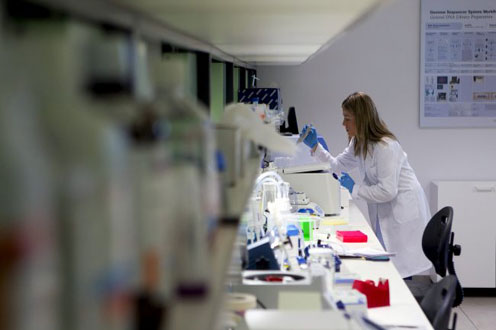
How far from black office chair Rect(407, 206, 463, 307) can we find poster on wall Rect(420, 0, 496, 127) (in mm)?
2368

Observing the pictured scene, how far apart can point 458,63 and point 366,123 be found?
68.6 inches

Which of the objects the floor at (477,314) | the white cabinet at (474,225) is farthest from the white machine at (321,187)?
the white cabinet at (474,225)

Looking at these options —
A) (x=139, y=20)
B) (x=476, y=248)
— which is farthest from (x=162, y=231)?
(x=476, y=248)

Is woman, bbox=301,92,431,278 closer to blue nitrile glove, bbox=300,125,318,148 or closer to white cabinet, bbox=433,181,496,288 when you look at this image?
blue nitrile glove, bbox=300,125,318,148

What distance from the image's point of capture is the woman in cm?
456

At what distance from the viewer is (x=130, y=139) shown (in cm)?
55

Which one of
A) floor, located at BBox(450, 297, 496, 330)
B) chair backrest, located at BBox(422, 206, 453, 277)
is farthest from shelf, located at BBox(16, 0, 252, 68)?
floor, located at BBox(450, 297, 496, 330)

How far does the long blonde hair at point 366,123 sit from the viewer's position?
4.66 metres

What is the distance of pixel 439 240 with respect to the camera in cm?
368

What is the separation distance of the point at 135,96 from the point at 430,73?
18.5 feet

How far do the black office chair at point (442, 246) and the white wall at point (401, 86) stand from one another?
2.28m

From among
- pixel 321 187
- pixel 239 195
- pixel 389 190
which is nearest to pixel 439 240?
pixel 389 190

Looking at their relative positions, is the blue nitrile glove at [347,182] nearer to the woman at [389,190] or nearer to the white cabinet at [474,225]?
the woman at [389,190]

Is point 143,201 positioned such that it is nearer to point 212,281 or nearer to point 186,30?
point 212,281
